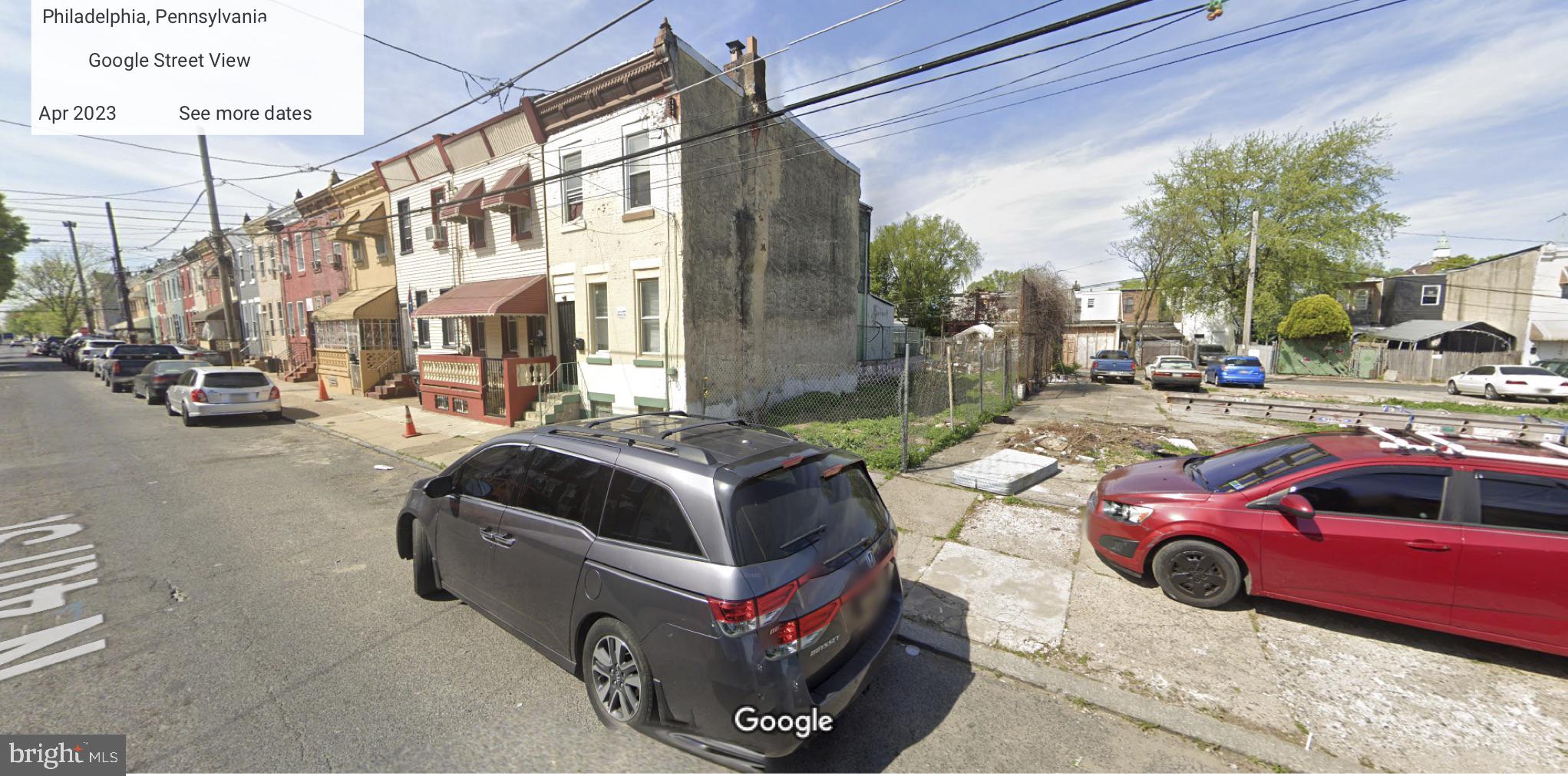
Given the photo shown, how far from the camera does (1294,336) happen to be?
92.9 feet

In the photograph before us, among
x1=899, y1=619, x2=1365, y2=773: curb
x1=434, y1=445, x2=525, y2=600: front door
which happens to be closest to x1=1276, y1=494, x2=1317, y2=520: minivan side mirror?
x1=899, y1=619, x2=1365, y2=773: curb

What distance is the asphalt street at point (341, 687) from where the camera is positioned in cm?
281

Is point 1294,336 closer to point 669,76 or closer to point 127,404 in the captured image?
point 669,76

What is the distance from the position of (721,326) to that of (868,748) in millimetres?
9910

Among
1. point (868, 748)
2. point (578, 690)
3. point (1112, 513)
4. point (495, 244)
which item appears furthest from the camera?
point (495, 244)

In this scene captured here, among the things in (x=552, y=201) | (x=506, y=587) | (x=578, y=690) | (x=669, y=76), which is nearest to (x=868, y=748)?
(x=578, y=690)

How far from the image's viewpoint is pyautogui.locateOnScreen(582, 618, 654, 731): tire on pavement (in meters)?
2.76

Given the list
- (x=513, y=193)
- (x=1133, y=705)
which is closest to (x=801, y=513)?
(x=1133, y=705)

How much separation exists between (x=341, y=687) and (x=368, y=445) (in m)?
9.23

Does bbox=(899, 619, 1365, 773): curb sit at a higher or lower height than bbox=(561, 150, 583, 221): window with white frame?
lower

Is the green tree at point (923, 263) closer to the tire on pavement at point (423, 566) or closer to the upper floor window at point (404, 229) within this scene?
the upper floor window at point (404, 229)

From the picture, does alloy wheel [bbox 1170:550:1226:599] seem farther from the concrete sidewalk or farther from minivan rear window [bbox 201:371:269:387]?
minivan rear window [bbox 201:371:269:387]

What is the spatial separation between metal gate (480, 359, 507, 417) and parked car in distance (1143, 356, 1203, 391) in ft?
74.5

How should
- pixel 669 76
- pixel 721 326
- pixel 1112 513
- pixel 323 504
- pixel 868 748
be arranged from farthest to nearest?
pixel 721 326, pixel 669 76, pixel 323 504, pixel 1112 513, pixel 868 748
